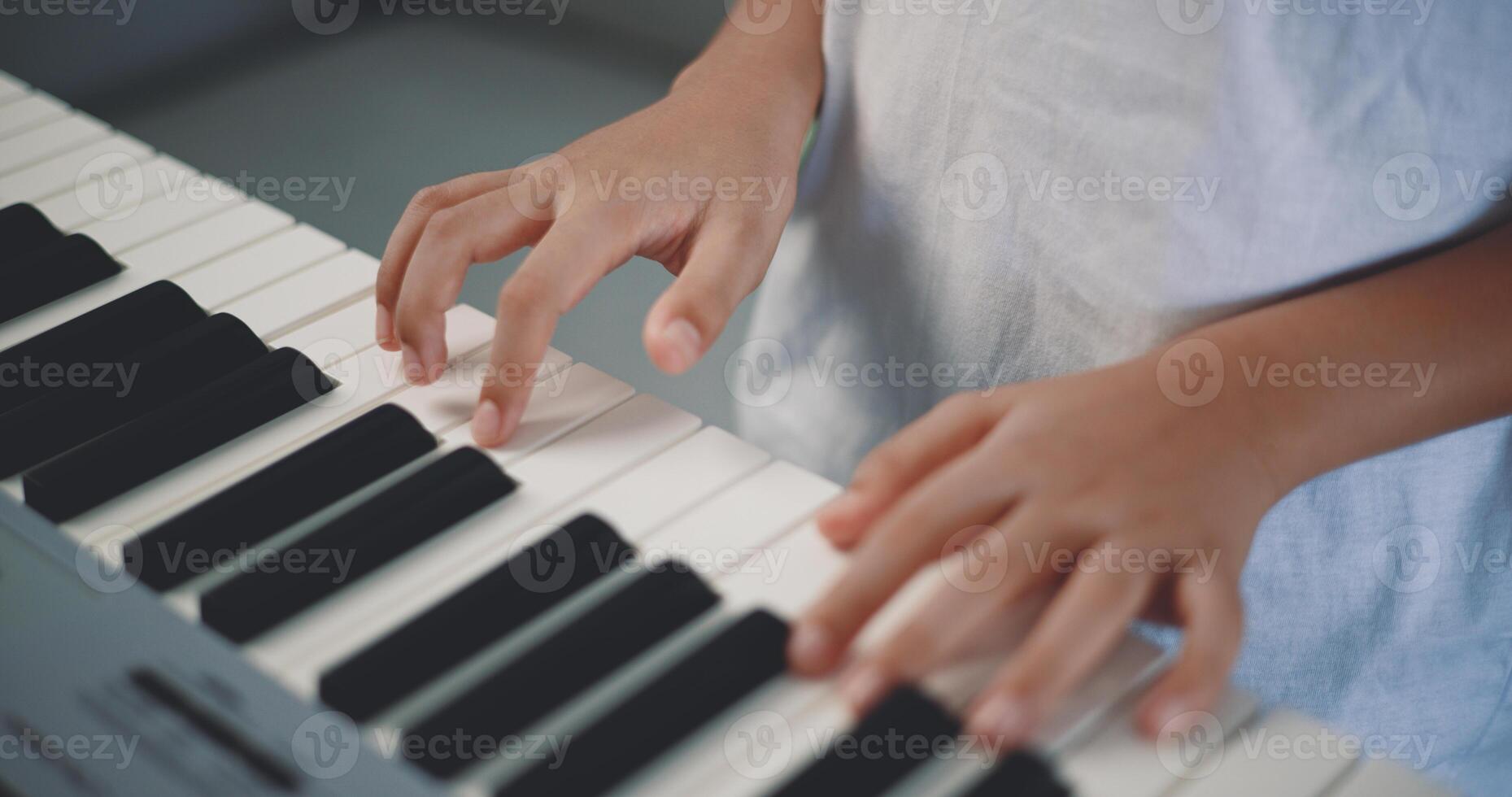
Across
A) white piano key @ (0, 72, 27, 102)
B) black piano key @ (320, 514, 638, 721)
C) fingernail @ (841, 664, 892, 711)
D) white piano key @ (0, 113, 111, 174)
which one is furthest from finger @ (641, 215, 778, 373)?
white piano key @ (0, 72, 27, 102)

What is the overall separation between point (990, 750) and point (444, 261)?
1.54ft

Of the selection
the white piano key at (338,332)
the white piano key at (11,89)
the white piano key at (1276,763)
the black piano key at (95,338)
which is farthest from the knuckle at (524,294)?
the white piano key at (11,89)

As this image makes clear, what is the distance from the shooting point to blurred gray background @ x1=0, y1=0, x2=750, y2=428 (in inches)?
118

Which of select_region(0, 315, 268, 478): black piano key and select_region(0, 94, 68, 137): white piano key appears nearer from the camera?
select_region(0, 315, 268, 478): black piano key

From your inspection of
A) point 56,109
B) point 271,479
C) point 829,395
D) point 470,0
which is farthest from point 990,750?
point 470,0

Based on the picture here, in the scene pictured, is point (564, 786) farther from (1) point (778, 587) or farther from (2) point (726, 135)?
(2) point (726, 135)

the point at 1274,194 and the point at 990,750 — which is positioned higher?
the point at 1274,194

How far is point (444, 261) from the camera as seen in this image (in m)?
0.83

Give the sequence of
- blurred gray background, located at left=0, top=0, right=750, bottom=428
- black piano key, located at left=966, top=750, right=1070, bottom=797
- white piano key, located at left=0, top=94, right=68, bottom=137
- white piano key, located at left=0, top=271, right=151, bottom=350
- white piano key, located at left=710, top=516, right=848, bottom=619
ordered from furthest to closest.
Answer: blurred gray background, located at left=0, top=0, right=750, bottom=428, white piano key, located at left=0, top=94, right=68, bottom=137, white piano key, located at left=0, top=271, right=151, bottom=350, white piano key, located at left=710, top=516, right=848, bottom=619, black piano key, located at left=966, top=750, right=1070, bottom=797

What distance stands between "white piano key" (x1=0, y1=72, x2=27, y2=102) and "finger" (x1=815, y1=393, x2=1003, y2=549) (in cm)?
88

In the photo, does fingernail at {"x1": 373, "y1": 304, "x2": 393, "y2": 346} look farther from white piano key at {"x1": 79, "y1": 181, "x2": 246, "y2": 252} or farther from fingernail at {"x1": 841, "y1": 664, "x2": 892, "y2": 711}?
fingernail at {"x1": 841, "y1": 664, "x2": 892, "y2": 711}

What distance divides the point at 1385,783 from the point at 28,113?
113 centimetres

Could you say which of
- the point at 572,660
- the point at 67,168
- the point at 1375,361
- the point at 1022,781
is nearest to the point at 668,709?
the point at 572,660

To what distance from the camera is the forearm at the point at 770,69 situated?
1.04m
